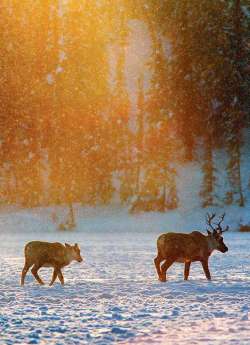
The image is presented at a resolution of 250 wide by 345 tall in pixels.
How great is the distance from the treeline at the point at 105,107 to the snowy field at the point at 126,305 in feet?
93.0

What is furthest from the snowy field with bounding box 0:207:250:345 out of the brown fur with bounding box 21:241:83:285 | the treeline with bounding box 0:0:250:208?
the treeline with bounding box 0:0:250:208

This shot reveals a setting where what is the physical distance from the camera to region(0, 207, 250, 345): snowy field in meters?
10.5

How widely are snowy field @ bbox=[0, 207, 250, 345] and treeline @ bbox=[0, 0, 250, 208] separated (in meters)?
28.4

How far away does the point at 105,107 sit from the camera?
5928 cm

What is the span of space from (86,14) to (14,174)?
14683 mm

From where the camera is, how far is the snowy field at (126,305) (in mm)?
10492

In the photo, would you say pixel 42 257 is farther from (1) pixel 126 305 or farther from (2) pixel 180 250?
(1) pixel 126 305

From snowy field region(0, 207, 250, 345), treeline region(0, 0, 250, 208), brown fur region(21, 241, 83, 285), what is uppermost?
treeline region(0, 0, 250, 208)

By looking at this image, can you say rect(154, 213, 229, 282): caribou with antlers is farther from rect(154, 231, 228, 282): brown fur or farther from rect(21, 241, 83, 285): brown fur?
rect(21, 241, 83, 285): brown fur

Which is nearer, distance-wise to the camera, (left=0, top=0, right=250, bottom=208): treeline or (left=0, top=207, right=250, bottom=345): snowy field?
(left=0, top=207, right=250, bottom=345): snowy field

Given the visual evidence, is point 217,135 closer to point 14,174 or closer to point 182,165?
point 182,165

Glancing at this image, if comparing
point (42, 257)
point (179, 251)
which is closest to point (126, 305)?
point (42, 257)

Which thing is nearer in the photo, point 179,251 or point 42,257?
point 42,257

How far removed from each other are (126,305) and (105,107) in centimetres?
4603
